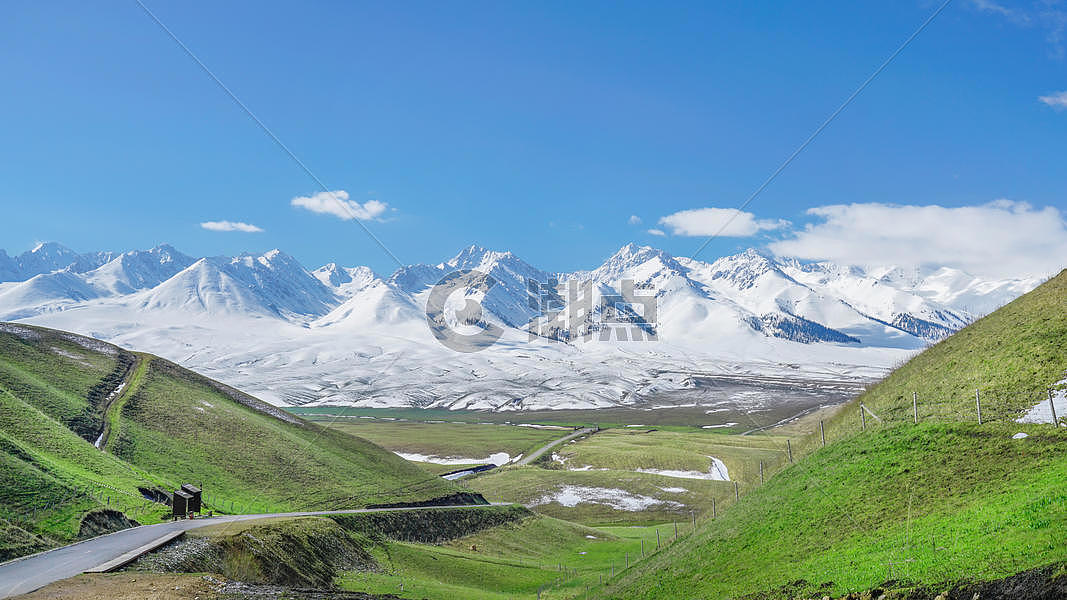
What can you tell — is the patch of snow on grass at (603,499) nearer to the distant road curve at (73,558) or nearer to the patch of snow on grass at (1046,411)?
the distant road curve at (73,558)

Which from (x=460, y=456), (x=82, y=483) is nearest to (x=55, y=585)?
(x=82, y=483)

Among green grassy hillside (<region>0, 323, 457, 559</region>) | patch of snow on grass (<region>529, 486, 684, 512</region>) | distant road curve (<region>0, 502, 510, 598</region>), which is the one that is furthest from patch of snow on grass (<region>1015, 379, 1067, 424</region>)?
patch of snow on grass (<region>529, 486, 684, 512</region>)

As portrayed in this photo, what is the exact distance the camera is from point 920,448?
33.3 m

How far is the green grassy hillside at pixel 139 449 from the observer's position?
47.4m

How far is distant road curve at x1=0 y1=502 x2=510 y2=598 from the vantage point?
31.3 meters

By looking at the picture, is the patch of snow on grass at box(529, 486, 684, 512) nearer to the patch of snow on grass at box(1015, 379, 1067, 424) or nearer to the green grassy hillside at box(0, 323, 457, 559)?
the green grassy hillside at box(0, 323, 457, 559)

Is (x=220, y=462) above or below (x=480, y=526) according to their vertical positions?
above

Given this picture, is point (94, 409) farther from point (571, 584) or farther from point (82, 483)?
point (571, 584)

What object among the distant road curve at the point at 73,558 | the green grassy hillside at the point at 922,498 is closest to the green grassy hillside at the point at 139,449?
the distant road curve at the point at 73,558

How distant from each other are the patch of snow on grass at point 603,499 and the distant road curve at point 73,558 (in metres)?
82.7

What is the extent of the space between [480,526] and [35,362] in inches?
2576

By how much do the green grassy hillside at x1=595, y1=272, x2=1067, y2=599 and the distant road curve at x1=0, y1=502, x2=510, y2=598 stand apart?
30924mm

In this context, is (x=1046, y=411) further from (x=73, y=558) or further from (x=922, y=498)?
(x=73, y=558)

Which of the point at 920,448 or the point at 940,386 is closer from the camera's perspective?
the point at 920,448
